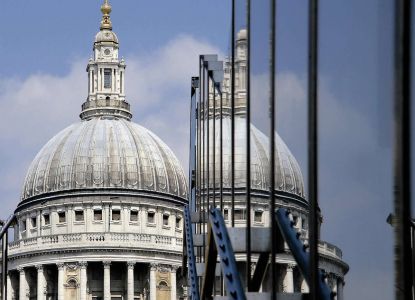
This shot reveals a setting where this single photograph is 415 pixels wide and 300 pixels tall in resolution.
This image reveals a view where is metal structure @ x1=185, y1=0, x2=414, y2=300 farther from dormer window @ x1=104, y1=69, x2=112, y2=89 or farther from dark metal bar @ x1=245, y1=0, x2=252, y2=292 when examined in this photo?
dormer window @ x1=104, y1=69, x2=112, y2=89

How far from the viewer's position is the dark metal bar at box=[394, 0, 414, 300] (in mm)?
6352

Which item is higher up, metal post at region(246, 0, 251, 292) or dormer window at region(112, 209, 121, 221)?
dormer window at region(112, 209, 121, 221)

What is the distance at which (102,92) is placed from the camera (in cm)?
13412

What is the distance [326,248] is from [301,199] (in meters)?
2.31

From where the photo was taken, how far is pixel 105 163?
129125 mm

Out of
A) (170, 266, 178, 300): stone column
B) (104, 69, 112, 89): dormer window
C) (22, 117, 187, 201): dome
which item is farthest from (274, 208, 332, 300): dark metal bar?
(104, 69, 112, 89): dormer window

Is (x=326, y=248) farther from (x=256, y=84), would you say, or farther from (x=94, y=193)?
(x=94, y=193)

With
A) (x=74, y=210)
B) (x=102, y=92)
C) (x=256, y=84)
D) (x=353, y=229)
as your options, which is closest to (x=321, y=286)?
(x=353, y=229)

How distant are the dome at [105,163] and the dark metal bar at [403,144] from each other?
120118 mm

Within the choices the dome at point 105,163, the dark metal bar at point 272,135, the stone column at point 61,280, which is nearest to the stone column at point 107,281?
the stone column at point 61,280

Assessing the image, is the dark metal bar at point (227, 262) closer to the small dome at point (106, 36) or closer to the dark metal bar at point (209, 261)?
the dark metal bar at point (209, 261)

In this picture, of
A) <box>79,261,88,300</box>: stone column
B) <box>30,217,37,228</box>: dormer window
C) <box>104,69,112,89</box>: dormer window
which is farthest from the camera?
<box>104,69,112,89</box>: dormer window

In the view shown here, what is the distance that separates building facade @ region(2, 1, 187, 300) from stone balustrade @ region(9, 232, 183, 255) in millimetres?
79

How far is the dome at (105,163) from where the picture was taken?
127m
